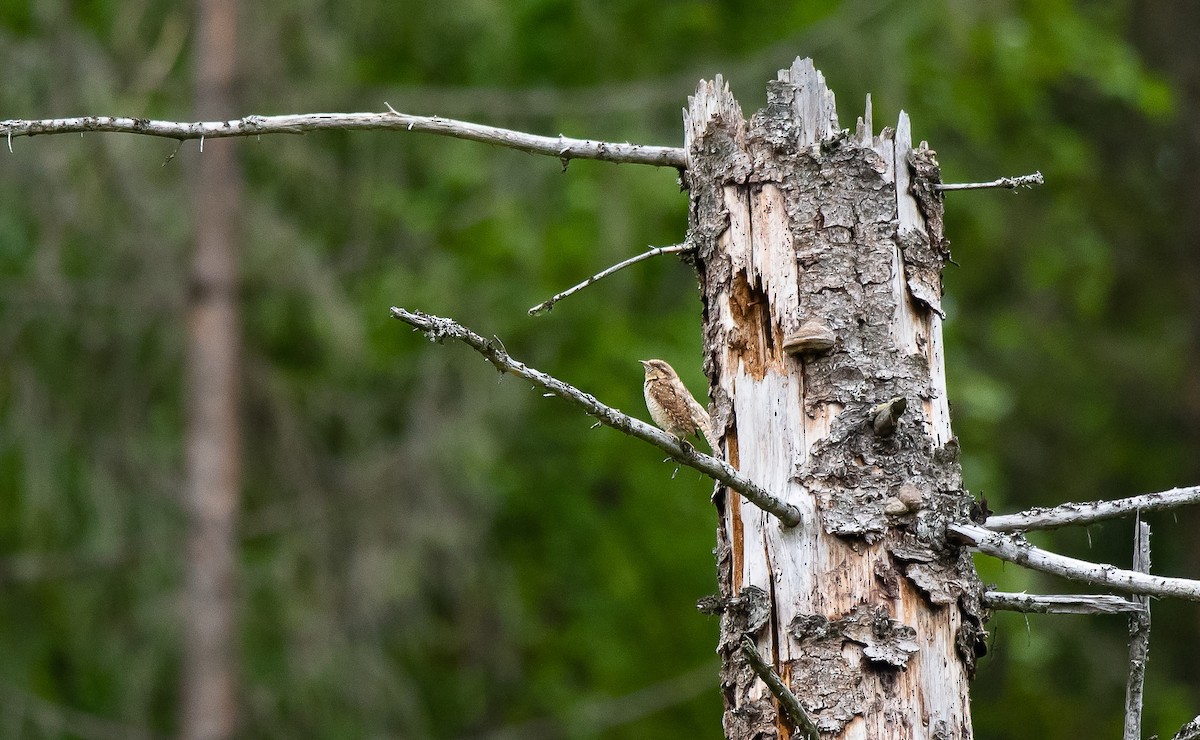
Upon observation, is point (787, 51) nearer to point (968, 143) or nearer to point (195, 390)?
point (968, 143)

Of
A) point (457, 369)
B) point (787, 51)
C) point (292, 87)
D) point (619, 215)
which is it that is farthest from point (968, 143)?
point (292, 87)

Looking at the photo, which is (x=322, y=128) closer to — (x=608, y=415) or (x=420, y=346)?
(x=608, y=415)

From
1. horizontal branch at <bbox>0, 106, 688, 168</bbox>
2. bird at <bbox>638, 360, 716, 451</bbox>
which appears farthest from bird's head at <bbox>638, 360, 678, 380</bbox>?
horizontal branch at <bbox>0, 106, 688, 168</bbox>

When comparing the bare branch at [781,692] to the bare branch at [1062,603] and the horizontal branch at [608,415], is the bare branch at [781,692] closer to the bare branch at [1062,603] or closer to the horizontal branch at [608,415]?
the horizontal branch at [608,415]

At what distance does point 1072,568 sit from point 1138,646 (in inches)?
13.1

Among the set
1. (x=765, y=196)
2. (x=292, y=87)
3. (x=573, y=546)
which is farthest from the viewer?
(x=573, y=546)

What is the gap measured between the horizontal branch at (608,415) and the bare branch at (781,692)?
0.27 m

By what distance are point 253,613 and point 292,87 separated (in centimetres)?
375

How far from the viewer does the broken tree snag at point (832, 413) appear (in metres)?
2.44

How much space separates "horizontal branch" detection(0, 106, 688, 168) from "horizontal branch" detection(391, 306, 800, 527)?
0.52m

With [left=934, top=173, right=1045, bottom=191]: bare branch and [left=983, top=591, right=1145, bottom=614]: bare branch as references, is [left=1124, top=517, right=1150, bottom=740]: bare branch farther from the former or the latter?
[left=934, top=173, right=1045, bottom=191]: bare branch

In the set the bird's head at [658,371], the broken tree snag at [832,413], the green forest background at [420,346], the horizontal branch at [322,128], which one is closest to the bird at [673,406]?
the bird's head at [658,371]

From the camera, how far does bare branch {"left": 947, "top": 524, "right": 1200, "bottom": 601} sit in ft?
7.47

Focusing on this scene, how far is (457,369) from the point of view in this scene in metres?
9.52
